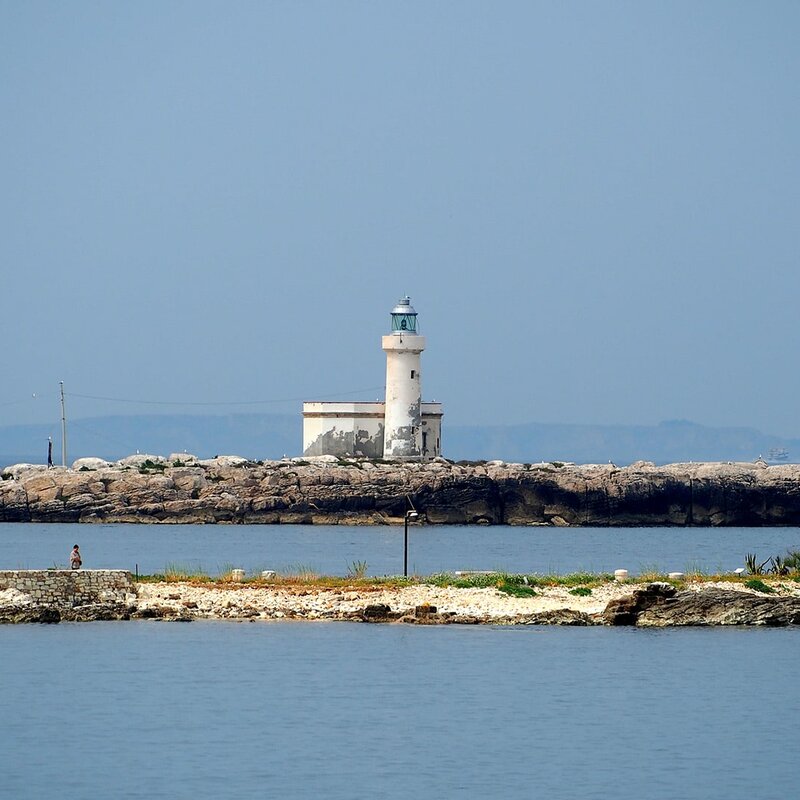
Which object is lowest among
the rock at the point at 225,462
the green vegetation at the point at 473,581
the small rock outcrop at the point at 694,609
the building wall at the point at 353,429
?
the small rock outcrop at the point at 694,609

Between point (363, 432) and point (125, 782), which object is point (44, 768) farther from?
point (363, 432)

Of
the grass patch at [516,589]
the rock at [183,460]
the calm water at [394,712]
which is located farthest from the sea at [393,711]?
the rock at [183,460]

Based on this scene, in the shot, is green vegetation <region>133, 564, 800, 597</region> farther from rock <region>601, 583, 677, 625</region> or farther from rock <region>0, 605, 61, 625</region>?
rock <region>0, 605, 61, 625</region>

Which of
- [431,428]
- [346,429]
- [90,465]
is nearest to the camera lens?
[346,429]

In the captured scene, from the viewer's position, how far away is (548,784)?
21.9 meters

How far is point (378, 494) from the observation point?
74750mm

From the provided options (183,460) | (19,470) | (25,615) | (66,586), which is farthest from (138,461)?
(25,615)

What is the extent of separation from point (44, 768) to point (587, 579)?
17305 mm

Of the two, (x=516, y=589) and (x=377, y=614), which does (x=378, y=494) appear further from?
(x=377, y=614)

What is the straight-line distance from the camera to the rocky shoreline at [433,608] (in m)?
33.3

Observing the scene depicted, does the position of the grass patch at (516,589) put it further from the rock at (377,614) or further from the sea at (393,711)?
the rock at (377,614)

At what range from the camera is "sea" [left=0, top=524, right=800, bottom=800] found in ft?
72.1

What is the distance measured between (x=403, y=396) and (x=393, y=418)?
1.13 m

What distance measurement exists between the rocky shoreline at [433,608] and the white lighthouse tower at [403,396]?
42502mm
